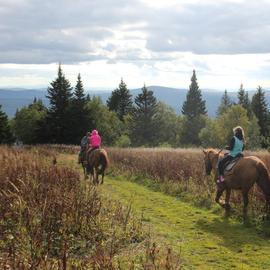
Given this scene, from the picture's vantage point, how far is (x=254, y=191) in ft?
→ 43.0

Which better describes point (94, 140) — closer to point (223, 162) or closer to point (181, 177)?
point (181, 177)

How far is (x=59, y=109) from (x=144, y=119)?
851 inches

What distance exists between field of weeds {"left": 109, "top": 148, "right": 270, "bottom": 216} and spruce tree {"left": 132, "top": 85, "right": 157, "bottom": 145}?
5170 centimetres

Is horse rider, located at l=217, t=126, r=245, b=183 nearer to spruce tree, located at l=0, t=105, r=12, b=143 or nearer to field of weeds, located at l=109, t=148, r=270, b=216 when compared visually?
field of weeds, located at l=109, t=148, r=270, b=216

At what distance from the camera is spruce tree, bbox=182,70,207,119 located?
8900 centimetres

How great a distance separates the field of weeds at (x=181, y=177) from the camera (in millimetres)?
13484

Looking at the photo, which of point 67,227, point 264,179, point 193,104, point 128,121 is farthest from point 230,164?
point 193,104

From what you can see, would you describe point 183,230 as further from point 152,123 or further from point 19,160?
point 152,123

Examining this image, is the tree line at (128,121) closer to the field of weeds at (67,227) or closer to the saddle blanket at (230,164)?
Answer: the saddle blanket at (230,164)

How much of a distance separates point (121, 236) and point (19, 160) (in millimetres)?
5325

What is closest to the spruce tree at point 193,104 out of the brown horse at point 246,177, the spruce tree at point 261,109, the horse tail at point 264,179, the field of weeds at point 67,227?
the spruce tree at point 261,109

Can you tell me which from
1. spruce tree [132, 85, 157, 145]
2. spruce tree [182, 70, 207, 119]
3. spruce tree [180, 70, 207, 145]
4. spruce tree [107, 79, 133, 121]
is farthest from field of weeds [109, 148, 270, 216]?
spruce tree [182, 70, 207, 119]

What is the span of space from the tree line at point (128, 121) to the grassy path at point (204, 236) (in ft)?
142

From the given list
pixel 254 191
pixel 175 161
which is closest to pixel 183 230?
pixel 254 191
